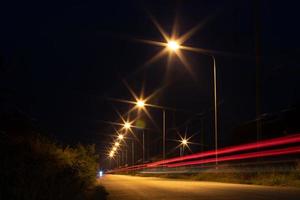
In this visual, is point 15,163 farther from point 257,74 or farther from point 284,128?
point 284,128

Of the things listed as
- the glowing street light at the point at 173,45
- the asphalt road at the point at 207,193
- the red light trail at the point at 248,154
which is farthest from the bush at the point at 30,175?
the glowing street light at the point at 173,45

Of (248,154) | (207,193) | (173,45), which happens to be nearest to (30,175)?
(207,193)

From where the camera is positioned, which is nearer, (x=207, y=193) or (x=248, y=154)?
(x=207, y=193)

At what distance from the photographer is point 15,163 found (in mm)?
12039

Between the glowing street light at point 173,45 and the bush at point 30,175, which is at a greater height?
the glowing street light at point 173,45

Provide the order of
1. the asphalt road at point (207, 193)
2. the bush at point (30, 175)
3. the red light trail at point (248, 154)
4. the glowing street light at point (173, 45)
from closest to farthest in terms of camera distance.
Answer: the bush at point (30, 175) → the asphalt road at point (207, 193) → the red light trail at point (248, 154) → the glowing street light at point (173, 45)

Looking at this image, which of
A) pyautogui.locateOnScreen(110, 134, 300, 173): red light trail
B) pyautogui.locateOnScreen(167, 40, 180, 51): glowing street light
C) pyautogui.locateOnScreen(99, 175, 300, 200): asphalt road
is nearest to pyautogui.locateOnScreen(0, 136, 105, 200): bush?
pyautogui.locateOnScreen(99, 175, 300, 200): asphalt road

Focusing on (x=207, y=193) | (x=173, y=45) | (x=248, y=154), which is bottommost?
(x=207, y=193)

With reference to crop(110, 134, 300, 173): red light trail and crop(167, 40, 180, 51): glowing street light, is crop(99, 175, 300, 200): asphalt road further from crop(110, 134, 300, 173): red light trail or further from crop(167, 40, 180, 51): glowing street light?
crop(167, 40, 180, 51): glowing street light

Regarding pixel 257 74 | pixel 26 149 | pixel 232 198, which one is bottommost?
pixel 232 198

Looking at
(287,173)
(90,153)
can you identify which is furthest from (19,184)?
(90,153)

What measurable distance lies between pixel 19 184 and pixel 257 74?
84.6ft

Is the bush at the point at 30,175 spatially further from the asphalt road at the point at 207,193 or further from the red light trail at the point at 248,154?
the red light trail at the point at 248,154

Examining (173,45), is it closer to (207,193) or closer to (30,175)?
(207,193)
